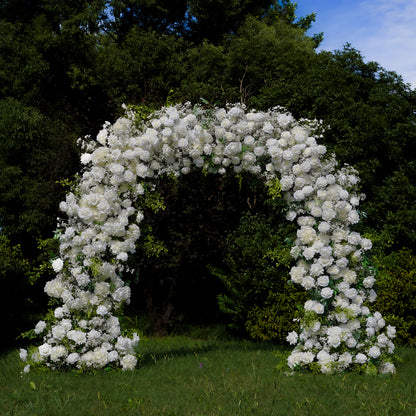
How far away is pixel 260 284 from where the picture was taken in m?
10.7

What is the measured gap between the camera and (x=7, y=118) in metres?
12.7

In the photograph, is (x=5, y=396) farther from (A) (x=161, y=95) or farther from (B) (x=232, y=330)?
(A) (x=161, y=95)

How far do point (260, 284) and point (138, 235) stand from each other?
4536mm

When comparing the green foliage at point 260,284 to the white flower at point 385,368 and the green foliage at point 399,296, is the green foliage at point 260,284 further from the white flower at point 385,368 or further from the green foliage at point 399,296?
the white flower at point 385,368

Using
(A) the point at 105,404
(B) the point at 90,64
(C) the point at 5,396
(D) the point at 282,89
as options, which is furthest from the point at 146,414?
(B) the point at 90,64

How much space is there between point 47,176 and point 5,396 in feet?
26.2

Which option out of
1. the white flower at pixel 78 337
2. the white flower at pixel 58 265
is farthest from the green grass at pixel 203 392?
the white flower at pixel 58 265

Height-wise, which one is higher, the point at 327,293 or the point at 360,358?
the point at 327,293

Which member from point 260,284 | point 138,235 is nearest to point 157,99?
point 260,284

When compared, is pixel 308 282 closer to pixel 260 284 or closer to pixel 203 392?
pixel 203 392

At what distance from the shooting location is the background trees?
482 inches

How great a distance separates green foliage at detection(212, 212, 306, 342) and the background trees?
1.12 meters

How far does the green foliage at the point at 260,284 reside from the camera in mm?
10469

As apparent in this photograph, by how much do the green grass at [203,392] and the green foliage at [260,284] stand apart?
2.85 metres
